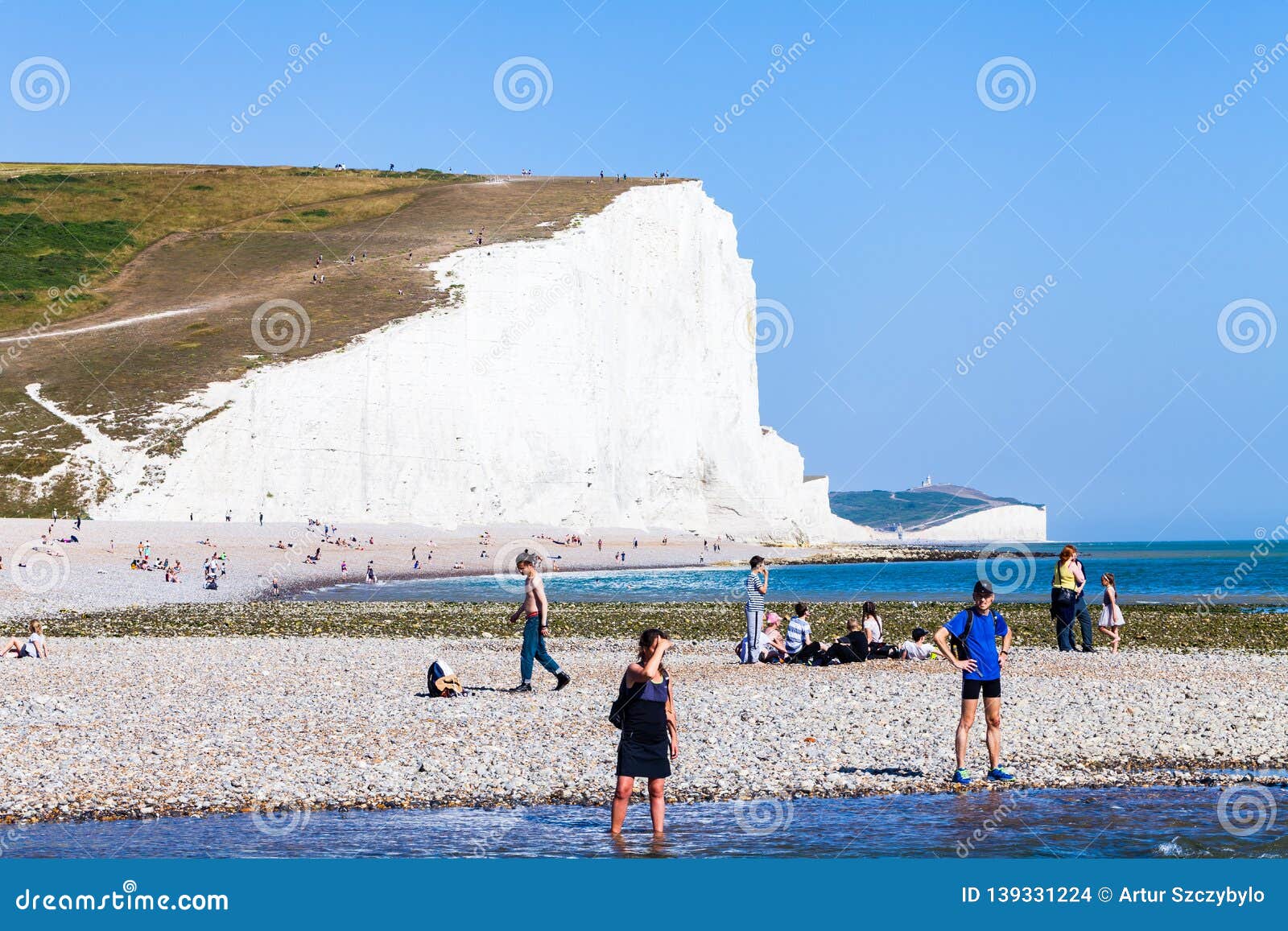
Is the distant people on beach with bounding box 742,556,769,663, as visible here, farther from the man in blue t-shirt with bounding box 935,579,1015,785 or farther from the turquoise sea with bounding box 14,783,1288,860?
the turquoise sea with bounding box 14,783,1288,860

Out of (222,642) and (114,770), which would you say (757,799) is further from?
(222,642)

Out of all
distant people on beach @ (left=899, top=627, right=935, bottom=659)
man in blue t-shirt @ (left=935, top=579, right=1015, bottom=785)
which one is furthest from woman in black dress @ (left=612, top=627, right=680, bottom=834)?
distant people on beach @ (left=899, top=627, right=935, bottom=659)

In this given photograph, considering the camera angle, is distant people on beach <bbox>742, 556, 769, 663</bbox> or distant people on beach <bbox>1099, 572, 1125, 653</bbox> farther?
distant people on beach <bbox>1099, 572, 1125, 653</bbox>

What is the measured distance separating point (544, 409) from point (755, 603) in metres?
58.8

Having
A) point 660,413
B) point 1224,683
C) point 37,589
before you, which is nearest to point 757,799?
point 1224,683

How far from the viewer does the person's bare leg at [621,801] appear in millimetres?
10086

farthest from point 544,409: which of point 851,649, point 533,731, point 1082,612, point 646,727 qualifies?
point 646,727

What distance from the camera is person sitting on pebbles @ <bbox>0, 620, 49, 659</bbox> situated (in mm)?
Answer: 21141

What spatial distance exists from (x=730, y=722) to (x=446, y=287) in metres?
72.9

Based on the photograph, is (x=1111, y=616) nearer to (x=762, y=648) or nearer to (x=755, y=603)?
(x=762, y=648)

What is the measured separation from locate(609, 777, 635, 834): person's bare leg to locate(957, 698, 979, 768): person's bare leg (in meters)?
3.52

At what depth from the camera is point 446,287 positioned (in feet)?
280

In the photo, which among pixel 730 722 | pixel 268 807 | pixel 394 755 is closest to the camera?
pixel 268 807

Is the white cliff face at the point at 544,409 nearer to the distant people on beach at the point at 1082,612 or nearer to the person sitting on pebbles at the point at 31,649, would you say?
the person sitting on pebbles at the point at 31,649
